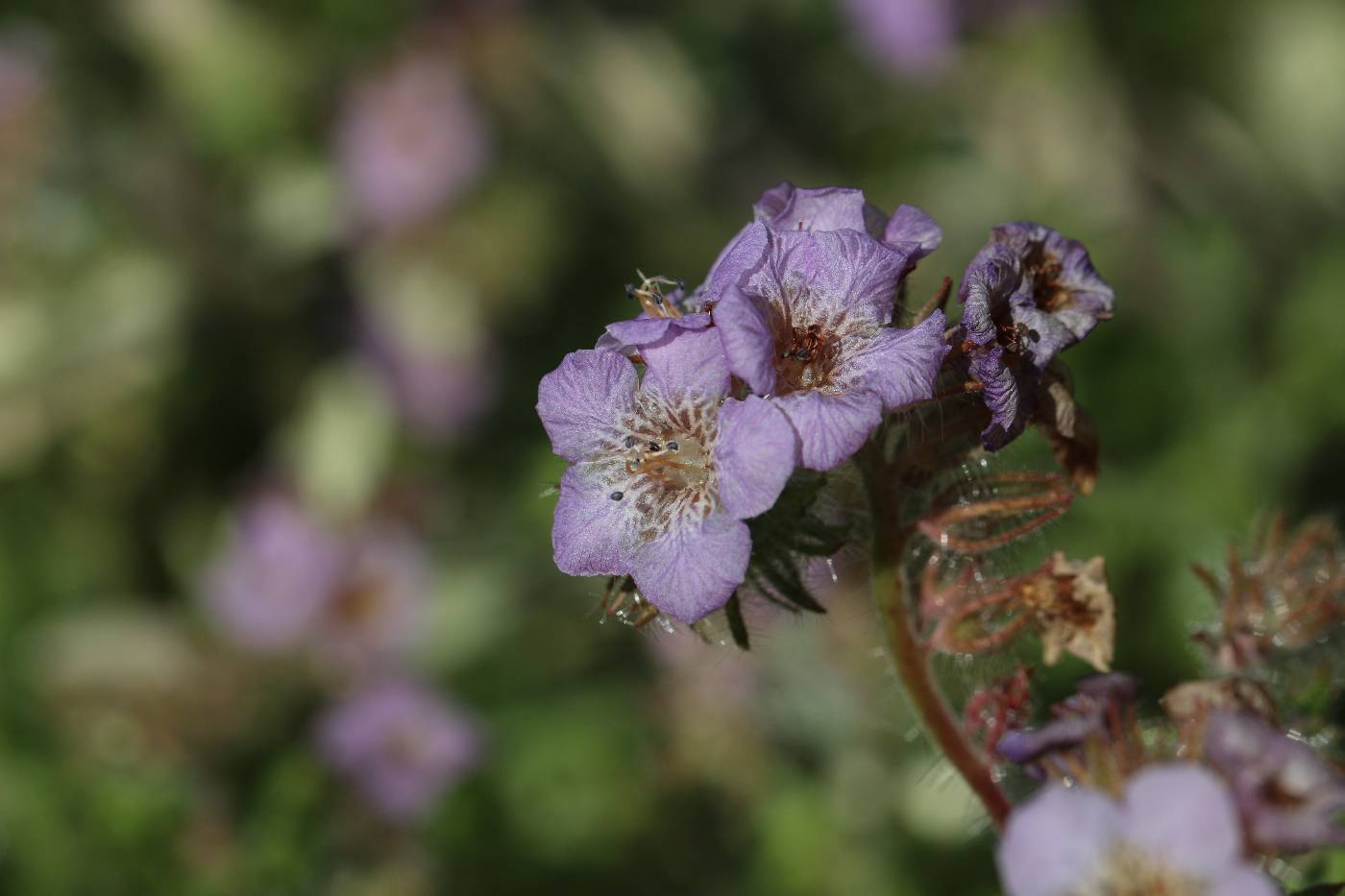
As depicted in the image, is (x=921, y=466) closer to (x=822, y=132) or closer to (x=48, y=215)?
(x=822, y=132)

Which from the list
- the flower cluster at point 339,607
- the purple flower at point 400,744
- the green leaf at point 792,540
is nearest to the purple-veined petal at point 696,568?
the green leaf at point 792,540

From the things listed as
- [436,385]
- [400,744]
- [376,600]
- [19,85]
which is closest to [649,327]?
[400,744]

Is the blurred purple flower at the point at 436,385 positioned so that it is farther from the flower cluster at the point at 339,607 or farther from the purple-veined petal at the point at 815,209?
the purple-veined petal at the point at 815,209

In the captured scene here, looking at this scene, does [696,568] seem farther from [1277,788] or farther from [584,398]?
[1277,788]

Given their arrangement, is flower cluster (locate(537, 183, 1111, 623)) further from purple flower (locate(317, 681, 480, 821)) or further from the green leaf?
purple flower (locate(317, 681, 480, 821))

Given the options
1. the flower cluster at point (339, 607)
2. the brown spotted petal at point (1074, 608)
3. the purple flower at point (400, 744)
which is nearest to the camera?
the brown spotted petal at point (1074, 608)

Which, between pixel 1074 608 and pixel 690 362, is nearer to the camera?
pixel 690 362

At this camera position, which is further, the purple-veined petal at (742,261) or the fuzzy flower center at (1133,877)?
the purple-veined petal at (742,261)
